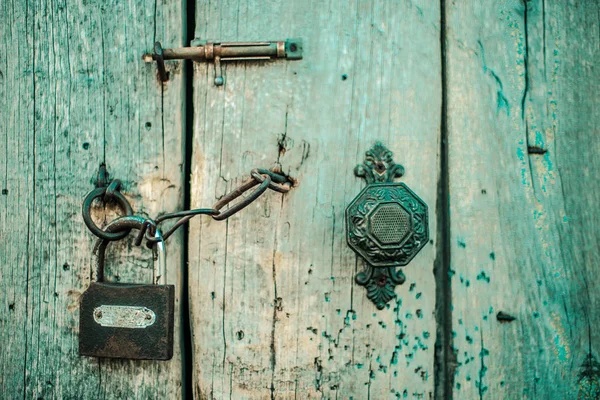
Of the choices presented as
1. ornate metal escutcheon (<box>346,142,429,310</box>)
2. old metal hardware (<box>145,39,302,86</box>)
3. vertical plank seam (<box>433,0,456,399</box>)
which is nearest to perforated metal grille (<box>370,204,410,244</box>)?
ornate metal escutcheon (<box>346,142,429,310</box>)

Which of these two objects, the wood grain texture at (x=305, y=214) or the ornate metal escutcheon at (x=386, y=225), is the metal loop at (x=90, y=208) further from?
the ornate metal escutcheon at (x=386, y=225)

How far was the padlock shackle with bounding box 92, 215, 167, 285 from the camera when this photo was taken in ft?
2.23

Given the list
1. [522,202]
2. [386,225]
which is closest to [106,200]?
[386,225]

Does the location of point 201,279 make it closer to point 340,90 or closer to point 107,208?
point 107,208

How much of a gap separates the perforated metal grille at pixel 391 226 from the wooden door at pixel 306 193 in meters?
0.07

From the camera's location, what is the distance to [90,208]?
0.74 meters

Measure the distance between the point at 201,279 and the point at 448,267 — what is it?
1.31 ft

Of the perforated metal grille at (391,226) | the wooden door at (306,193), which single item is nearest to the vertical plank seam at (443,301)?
the wooden door at (306,193)

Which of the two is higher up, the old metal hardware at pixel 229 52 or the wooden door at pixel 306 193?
the old metal hardware at pixel 229 52

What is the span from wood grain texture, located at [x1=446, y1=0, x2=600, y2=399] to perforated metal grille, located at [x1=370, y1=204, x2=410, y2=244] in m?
0.13

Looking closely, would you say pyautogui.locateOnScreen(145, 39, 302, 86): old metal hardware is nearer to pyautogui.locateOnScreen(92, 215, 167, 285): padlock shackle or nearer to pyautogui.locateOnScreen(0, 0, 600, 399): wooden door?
pyautogui.locateOnScreen(0, 0, 600, 399): wooden door

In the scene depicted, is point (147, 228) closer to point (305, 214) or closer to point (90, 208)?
point (90, 208)

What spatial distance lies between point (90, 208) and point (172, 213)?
→ 16 centimetres

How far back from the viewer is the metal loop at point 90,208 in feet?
2.23
